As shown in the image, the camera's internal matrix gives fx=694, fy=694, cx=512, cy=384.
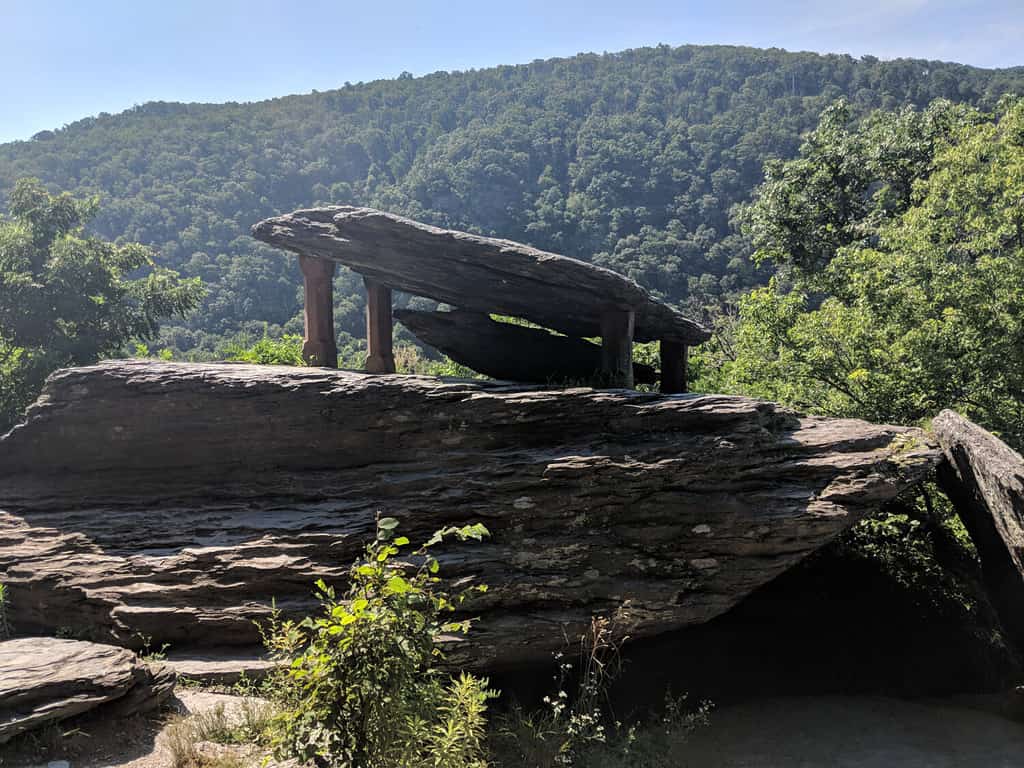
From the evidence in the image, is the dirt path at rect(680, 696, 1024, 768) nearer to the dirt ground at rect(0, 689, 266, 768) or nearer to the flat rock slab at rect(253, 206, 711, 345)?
the dirt ground at rect(0, 689, 266, 768)

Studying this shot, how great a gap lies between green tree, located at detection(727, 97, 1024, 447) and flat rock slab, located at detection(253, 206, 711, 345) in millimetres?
6102

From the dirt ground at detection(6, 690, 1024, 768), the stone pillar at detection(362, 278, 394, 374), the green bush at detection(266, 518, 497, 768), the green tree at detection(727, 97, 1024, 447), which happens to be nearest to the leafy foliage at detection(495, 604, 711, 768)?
the dirt ground at detection(6, 690, 1024, 768)

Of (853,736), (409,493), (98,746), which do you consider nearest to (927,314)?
(853,736)

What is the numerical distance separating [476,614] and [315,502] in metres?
2.52

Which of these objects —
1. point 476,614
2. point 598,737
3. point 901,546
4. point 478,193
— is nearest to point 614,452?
point 476,614

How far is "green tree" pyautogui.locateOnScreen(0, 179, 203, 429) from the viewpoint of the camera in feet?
56.6

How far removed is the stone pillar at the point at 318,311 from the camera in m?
10.1

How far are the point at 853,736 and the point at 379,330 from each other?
27.0 ft

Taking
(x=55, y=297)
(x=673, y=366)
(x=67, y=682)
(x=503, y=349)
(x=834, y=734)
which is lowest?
(x=834, y=734)

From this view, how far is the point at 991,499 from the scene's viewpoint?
7832mm

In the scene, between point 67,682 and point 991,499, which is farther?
point 991,499

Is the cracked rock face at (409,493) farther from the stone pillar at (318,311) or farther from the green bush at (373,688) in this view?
the green bush at (373,688)

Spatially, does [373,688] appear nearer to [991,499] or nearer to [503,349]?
[503,349]

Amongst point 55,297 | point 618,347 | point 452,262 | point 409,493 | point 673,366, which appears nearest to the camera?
point 409,493
